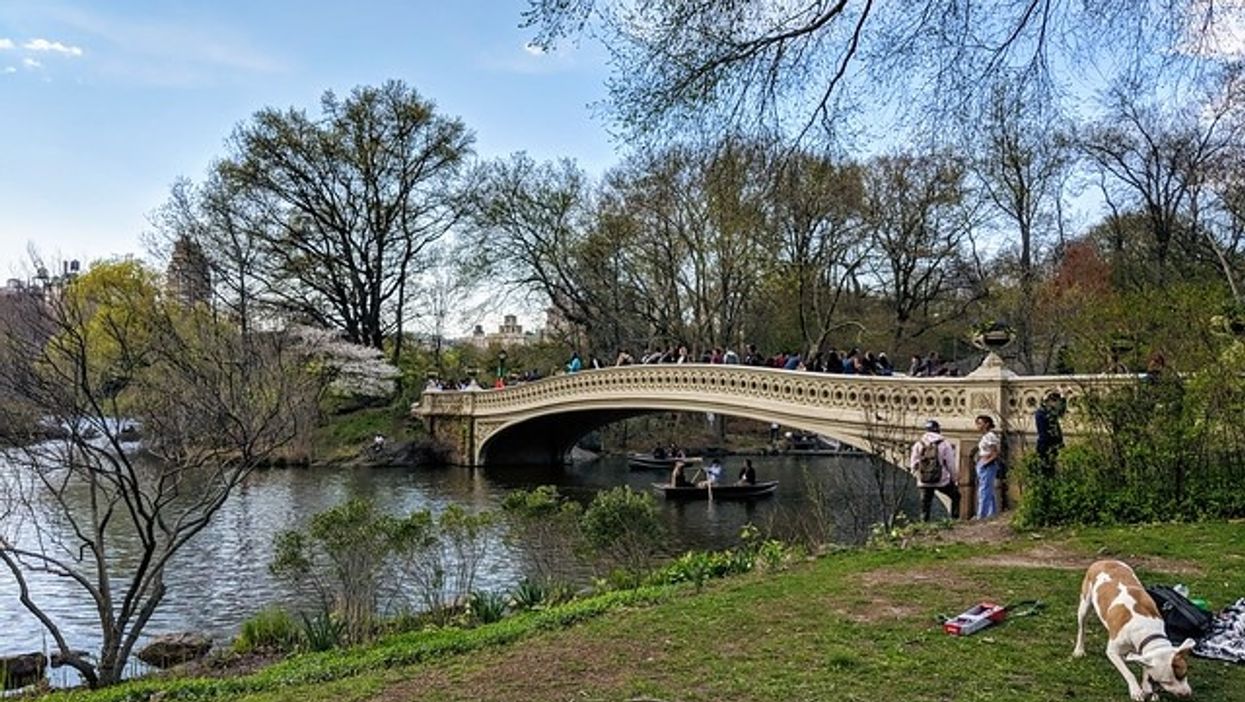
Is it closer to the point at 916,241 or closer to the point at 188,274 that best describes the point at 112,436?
the point at 188,274

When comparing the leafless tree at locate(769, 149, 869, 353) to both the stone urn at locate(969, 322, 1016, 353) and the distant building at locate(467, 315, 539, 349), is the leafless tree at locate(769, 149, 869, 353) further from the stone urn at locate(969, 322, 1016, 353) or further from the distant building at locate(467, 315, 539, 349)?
the stone urn at locate(969, 322, 1016, 353)

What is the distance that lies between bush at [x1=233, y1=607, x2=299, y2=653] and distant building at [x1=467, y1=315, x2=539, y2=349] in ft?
95.3

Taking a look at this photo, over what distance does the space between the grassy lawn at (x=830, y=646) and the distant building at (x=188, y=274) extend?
29.3 meters

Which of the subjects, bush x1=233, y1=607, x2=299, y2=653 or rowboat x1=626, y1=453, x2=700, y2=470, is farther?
rowboat x1=626, y1=453, x2=700, y2=470

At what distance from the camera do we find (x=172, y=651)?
9758mm

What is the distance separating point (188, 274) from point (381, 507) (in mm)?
15249

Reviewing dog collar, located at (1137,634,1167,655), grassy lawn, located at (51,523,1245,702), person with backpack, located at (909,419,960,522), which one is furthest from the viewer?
person with backpack, located at (909,419,960,522)

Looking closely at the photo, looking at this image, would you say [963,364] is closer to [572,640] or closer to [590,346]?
[590,346]

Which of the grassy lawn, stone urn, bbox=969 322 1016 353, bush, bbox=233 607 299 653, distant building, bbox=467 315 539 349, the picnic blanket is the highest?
distant building, bbox=467 315 539 349

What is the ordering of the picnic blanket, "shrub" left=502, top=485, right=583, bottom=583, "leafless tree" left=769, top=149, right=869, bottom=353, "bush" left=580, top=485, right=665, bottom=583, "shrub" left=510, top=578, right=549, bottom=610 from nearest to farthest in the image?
the picnic blanket, "shrub" left=510, top=578, right=549, bottom=610, "bush" left=580, top=485, right=665, bottom=583, "shrub" left=502, top=485, right=583, bottom=583, "leafless tree" left=769, top=149, right=869, bottom=353

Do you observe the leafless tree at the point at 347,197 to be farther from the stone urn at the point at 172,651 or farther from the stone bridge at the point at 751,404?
the stone urn at the point at 172,651

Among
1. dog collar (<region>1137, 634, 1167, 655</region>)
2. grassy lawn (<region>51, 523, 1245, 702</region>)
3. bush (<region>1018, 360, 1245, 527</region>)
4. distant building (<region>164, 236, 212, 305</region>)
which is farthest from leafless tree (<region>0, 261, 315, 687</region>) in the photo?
distant building (<region>164, 236, 212, 305</region>)

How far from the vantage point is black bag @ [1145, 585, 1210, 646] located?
498cm

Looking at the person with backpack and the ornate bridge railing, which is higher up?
the ornate bridge railing
